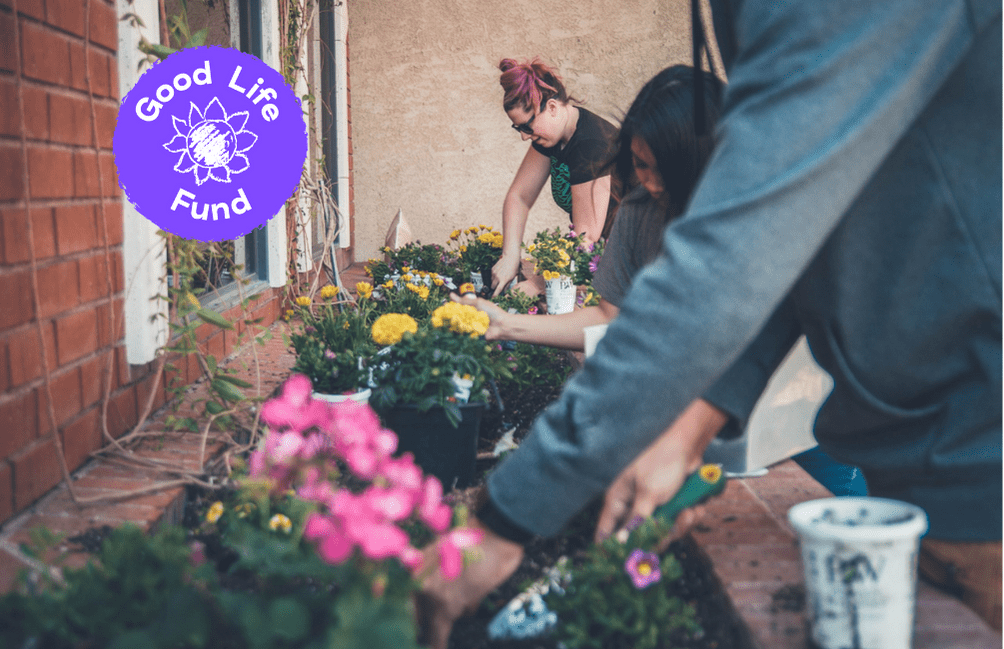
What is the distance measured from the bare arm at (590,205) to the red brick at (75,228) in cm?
243

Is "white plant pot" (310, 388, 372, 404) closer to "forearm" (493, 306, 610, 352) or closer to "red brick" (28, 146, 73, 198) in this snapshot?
"forearm" (493, 306, 610, 352)

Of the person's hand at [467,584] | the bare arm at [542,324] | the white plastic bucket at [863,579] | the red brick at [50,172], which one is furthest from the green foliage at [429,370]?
the white plastic bucket at [863,579]

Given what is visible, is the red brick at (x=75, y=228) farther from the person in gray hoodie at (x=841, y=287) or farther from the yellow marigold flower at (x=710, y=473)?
the yellow marigold flower at (x=710, y=473)

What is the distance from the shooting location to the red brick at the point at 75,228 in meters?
1.60

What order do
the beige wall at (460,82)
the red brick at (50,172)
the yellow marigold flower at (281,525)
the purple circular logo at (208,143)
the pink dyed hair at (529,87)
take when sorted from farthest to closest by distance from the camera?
the beige wall at (460,82) < the pink dyed hair at (529,87) < the purple circular logo at (208,143) < the red brick at (50,172) < the yellow marigold flower at (281,525)

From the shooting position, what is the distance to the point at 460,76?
6.45 m

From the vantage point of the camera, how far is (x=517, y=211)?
3.70 metres

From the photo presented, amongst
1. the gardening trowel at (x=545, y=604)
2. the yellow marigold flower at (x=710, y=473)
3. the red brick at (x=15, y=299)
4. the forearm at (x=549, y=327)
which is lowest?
the gardening trowel at (x=545, y=604)

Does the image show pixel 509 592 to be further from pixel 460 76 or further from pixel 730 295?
pixel 460 76

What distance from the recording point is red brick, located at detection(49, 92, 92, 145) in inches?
62.2

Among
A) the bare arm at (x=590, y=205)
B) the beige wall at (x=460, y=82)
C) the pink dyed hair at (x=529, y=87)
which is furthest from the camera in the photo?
the beige wall at (x=460, y=82)

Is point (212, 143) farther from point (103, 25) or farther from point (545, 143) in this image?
point (545, 143)

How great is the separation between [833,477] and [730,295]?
1.92 m

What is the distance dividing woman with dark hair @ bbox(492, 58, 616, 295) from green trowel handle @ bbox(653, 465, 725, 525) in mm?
2373
